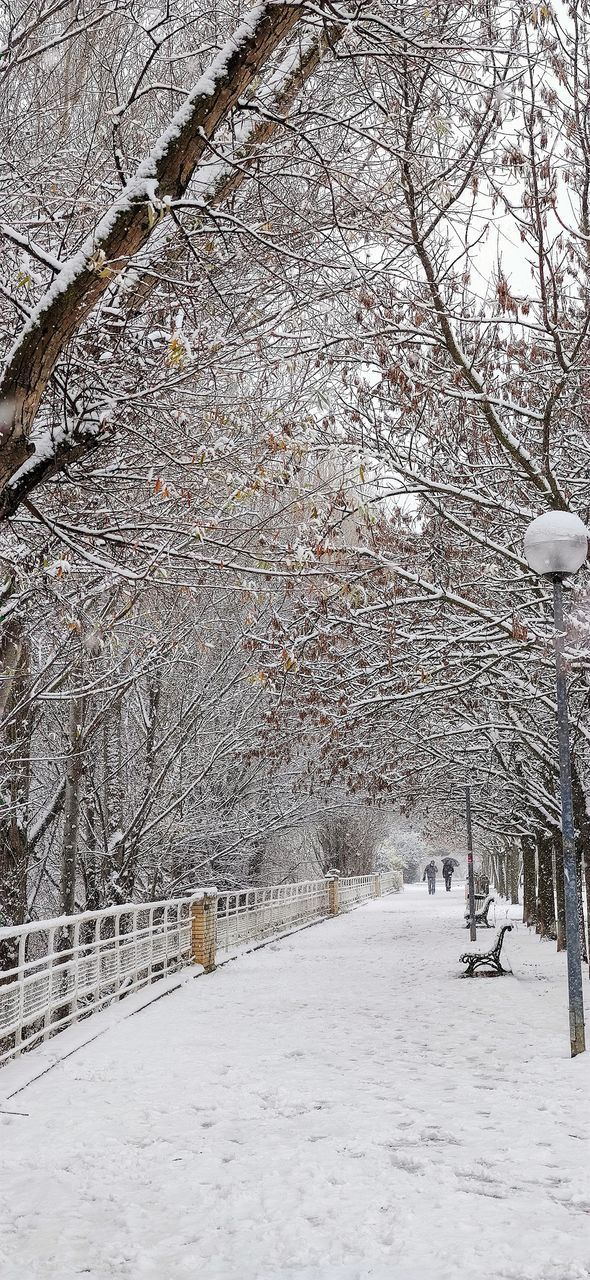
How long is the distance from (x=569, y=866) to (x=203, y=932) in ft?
29.0

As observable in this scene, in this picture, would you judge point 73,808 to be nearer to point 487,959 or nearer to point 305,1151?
point 487,959

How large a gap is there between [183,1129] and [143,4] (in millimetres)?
7785

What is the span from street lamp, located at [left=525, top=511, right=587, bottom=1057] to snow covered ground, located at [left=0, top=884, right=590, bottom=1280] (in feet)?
2.15

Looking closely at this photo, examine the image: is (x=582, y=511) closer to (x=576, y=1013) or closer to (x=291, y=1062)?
(x=576, y=1013)

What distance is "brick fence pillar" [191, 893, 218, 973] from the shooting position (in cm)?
1608

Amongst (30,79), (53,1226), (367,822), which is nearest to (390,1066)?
(53,1226)

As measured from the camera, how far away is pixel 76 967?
1071 cm

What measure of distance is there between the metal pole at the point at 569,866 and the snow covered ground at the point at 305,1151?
15.6 inches

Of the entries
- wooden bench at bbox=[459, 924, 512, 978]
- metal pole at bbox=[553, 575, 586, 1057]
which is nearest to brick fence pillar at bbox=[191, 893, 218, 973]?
wooden bench at bbox=[459, 924, 512, 978]

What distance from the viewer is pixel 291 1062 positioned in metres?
9.26

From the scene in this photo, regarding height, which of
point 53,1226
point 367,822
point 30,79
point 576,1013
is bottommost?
point 53,1226

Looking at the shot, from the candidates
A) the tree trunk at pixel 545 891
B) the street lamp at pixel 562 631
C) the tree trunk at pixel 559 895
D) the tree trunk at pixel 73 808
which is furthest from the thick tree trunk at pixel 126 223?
the tree trunk at pixel 545 891

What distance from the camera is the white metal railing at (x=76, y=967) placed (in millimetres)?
8852

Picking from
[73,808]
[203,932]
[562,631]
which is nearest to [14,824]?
[73,808]
